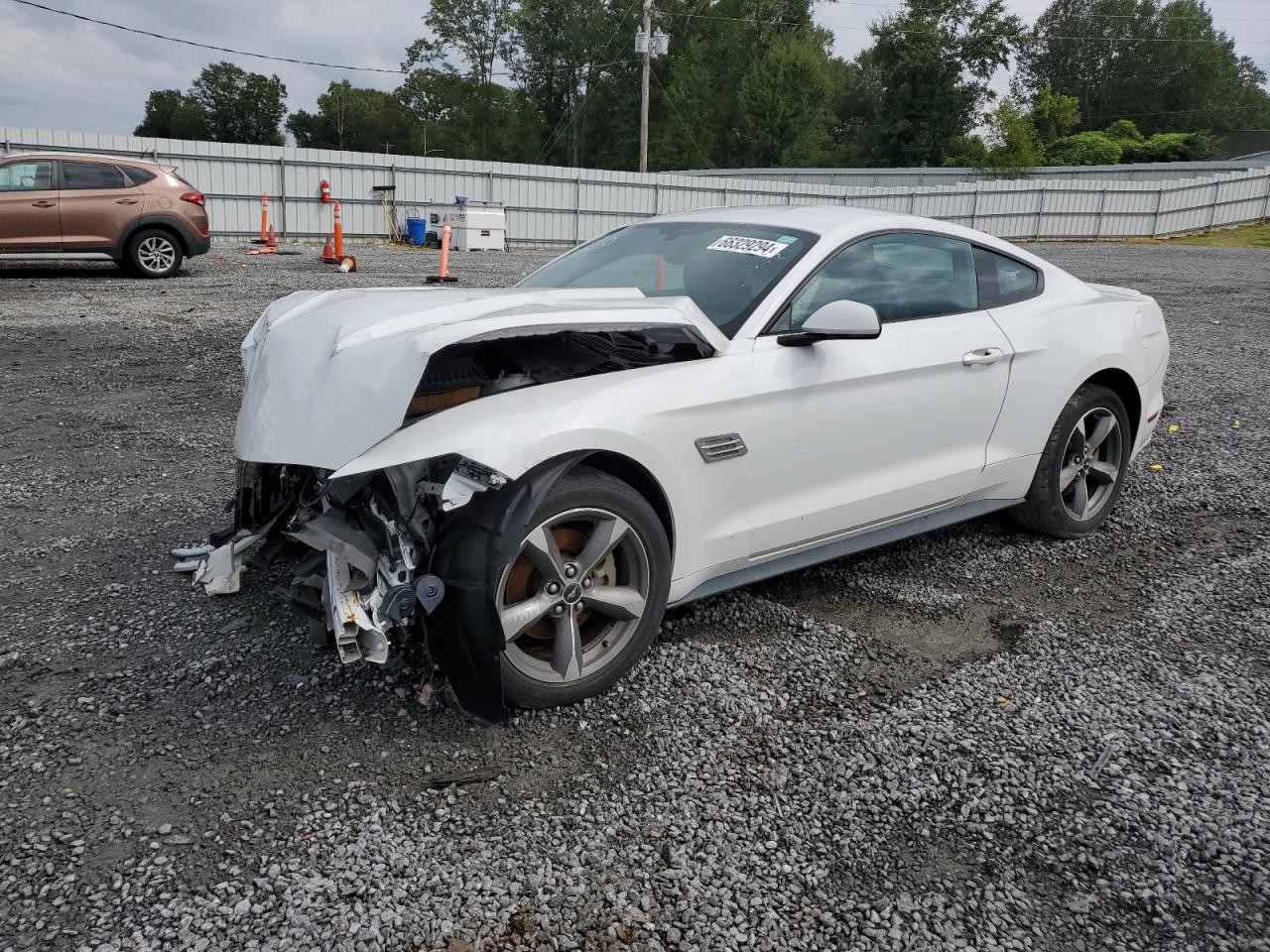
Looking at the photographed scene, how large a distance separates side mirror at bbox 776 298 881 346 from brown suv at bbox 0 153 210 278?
509 inches

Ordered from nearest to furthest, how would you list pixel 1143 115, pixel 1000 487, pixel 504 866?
pixel 504 866 → pixel 1000 487 → pixel 1143 115

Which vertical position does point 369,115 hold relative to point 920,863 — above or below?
above

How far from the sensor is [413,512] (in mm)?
2822

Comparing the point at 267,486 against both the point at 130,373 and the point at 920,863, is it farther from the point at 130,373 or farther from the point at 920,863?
the point at 130,373

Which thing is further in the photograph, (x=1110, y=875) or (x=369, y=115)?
(x=369, y=115)

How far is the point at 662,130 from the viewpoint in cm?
6400

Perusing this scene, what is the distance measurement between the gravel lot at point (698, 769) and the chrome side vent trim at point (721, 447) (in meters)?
0.74

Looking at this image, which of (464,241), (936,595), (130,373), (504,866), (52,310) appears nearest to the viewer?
(504,866)

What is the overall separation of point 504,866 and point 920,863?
1.04m

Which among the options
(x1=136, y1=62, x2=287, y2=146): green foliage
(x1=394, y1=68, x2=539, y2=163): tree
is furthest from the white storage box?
(x1=136, y1=62, x2=287, y2=146): green foliage

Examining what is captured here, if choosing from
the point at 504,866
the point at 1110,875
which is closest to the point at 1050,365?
the point at 1110,875

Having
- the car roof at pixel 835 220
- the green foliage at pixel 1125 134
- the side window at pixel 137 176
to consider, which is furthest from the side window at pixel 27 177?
the green foliage at pixel 1125 134

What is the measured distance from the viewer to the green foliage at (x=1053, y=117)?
174 ft

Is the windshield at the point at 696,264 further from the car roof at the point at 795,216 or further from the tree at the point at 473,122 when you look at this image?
the tree at the point at 473,122
